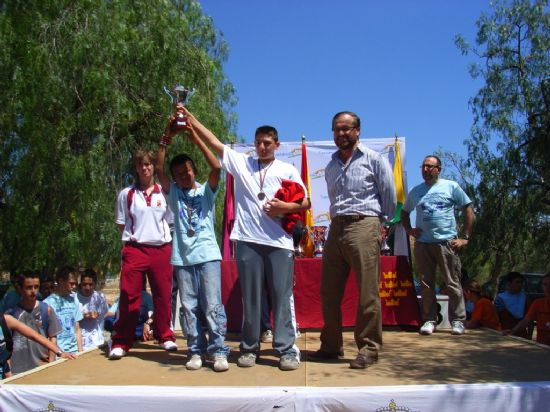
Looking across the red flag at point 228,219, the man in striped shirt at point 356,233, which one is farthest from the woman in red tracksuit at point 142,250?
the red flag at point 228,219

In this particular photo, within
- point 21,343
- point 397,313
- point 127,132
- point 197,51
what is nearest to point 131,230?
point 21,343

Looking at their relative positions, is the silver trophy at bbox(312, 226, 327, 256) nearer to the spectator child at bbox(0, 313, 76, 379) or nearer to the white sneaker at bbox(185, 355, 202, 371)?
the white sneaker at bbox(185, 355, 202, 371)

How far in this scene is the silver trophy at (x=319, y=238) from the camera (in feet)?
23.4

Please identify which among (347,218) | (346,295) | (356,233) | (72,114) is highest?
(72,114)

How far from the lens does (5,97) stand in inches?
344

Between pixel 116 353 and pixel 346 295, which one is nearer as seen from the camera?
pixel 116 353

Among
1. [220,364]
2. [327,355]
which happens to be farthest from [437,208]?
[220,364]

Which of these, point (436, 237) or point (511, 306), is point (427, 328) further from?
point (511, 306)

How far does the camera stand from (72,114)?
31.0 ft

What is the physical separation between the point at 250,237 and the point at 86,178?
6.12 metres

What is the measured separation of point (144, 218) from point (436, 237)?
289 cm

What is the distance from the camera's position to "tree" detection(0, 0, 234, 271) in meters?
9.15

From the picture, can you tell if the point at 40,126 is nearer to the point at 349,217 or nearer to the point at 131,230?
the point at 131,230

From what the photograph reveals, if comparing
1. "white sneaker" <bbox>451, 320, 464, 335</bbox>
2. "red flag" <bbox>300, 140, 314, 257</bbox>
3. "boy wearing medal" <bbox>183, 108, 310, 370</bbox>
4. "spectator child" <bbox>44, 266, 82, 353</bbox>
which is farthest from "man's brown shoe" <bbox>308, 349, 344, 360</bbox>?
"spectator child" <bbox>44, 266, 82, 353</bbox>
